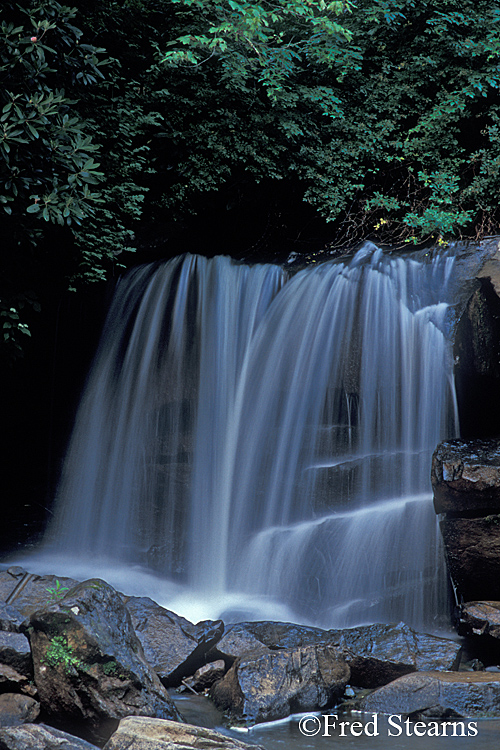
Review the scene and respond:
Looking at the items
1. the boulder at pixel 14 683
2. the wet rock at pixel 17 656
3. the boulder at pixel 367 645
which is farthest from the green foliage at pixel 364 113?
the boulder at pixel 14 683

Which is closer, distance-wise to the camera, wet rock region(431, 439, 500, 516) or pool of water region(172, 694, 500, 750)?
pool of water region(172, 694, 500, 750)

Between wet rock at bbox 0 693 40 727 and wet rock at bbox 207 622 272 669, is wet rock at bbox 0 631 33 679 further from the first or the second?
wet rock at bbox 207 622 272 669

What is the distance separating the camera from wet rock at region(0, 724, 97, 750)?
10.0 ft

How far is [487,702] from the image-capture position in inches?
152

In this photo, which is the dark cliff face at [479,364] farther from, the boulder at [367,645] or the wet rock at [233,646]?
the wet rock at [233,646]

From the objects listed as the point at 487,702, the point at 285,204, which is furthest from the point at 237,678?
the point at 285,204

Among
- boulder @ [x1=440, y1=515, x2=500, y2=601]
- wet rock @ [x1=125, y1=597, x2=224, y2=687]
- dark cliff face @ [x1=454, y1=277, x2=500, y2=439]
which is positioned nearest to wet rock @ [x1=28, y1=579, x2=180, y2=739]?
wet rock @ [x1=125, y1=597, x2=224, y2=687]

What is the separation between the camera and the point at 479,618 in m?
4.91

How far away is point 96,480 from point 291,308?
11.6 feet

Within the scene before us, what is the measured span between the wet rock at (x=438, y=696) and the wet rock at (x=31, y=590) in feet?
9.12

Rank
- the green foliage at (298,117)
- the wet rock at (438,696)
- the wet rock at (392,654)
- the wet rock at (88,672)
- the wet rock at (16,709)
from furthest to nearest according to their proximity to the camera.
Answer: the green foliage at (298,117), the wet rock at (392,654), the wet rock at (438,696), the wet rock at (88,672), the wet rock at (16,709)

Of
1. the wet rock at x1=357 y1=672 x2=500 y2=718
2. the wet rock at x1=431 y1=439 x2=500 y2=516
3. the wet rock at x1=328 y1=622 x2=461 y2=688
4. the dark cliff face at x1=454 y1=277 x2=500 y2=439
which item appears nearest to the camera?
the wet rock at x1=357 y1=672 x2=500 y2=718

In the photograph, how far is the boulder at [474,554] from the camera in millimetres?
5188

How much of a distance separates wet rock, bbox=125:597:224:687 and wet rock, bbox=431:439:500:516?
227 cm
